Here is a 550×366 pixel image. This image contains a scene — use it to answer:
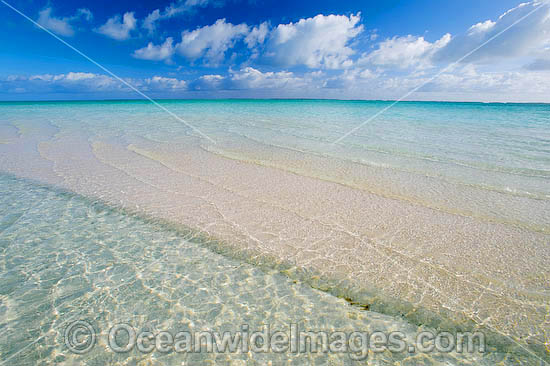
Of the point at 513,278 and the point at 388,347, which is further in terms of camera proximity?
the point at 513,278

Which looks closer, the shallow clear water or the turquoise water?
the shallow clear water

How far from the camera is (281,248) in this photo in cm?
499

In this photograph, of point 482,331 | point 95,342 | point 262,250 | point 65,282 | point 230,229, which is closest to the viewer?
point 95,342

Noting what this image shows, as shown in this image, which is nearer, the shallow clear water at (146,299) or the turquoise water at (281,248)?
the shallow clear water at (146,299)

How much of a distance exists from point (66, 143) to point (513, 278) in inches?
693

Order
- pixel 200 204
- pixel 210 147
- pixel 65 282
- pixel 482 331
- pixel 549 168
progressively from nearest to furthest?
pixel 482 331 < pixel 65 282 < pixel 200 204 < pixel 549 168 < pixel 210 147

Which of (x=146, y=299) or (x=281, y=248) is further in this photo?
(x=281, y=248)

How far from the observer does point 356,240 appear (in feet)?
17.1

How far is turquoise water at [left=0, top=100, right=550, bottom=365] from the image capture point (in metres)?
3.44

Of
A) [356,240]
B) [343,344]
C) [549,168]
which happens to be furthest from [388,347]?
[549,168]

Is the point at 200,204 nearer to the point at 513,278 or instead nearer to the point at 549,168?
the point at 513,278

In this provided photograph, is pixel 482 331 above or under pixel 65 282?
under

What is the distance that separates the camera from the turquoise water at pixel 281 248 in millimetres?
3439

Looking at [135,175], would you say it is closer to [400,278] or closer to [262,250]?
[262,250]
